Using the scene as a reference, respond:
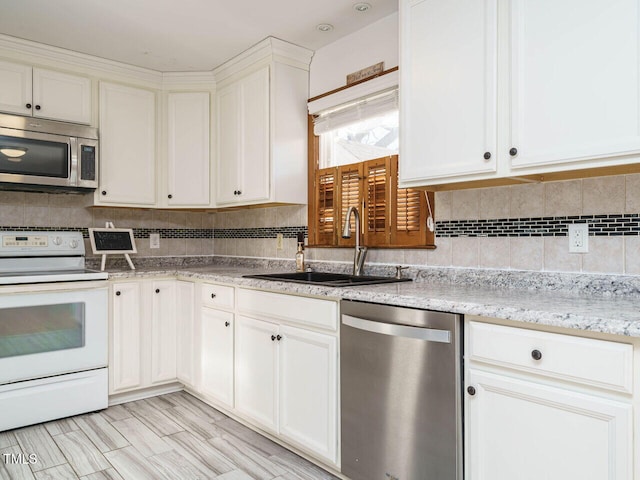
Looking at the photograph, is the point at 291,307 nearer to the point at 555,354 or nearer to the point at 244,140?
the point at 555,354

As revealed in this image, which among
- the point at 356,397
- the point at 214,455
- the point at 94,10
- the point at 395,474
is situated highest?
the point at 94,10

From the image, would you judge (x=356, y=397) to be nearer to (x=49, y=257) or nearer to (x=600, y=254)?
(x=600, y=254)

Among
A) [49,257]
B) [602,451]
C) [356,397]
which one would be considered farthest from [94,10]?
[602,451]

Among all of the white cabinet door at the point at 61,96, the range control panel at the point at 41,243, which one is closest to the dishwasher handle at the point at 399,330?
the range control panel at the point at 41,243

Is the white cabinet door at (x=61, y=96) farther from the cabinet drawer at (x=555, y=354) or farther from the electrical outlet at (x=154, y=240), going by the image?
the cabinet drawer at (x=555, y=354)

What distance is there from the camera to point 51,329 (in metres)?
2.69

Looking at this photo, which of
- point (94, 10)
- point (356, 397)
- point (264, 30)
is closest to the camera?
point (356, 397)

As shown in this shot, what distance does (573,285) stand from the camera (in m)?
1.81

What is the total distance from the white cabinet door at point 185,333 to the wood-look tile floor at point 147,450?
287mm

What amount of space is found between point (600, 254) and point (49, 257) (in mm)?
3184

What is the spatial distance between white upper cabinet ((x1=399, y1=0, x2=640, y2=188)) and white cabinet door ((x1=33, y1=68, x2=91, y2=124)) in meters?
2.21

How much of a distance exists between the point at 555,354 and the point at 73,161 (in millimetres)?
2958

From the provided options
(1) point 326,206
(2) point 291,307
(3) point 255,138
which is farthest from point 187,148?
(2) point 291,307

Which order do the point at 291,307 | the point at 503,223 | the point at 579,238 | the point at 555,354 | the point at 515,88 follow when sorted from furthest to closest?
the point at 291,307
the point at 503,223
the point at 579,238
the point at 515,88
the point at 555,354
